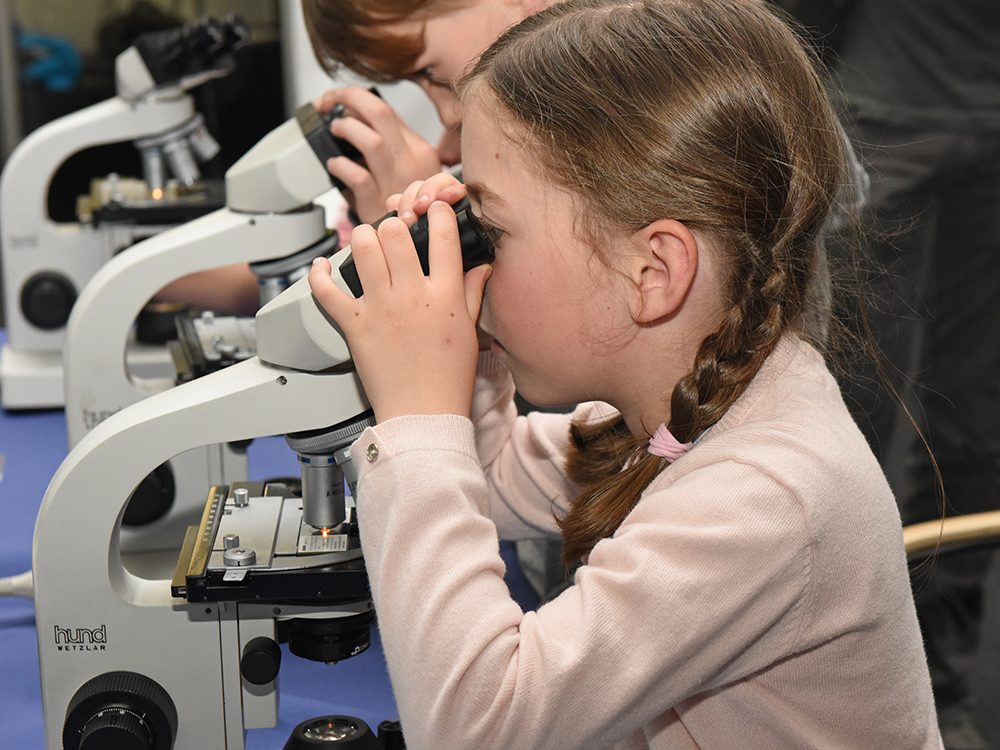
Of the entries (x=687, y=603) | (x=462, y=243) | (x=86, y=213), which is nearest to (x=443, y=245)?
(x=462, y=243)

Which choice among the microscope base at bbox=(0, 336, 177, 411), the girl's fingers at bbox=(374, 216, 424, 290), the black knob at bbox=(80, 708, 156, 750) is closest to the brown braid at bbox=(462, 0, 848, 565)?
the girl's fingers at bbox=(374, 216, 424, 290)

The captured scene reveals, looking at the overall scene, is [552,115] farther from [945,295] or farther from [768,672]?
[945,295]

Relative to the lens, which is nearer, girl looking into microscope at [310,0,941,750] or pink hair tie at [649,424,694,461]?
girl looking into microscope at [310,0,941,750]

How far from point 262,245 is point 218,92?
10.2 feet

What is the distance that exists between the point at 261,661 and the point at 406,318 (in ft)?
0.87

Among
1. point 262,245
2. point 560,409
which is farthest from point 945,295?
point 262,245

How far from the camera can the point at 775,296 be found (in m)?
0.67

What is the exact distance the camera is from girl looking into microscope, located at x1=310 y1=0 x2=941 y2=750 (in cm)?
58

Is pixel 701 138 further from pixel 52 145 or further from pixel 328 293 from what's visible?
pixel 52 145

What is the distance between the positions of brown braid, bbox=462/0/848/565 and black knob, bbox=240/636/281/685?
321mm

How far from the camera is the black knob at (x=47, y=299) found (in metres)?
1.75

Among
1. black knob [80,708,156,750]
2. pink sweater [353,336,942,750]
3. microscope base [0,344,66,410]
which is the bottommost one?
microscope base [0,344,66,410]

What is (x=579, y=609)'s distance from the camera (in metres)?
0.59

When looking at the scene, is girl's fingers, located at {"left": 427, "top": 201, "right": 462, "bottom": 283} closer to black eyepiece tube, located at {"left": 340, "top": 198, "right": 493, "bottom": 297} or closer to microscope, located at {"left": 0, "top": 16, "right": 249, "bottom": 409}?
black eyepiece tube, located at {"left": 340, "top": 198, "right": 493, "bottom": 297}
